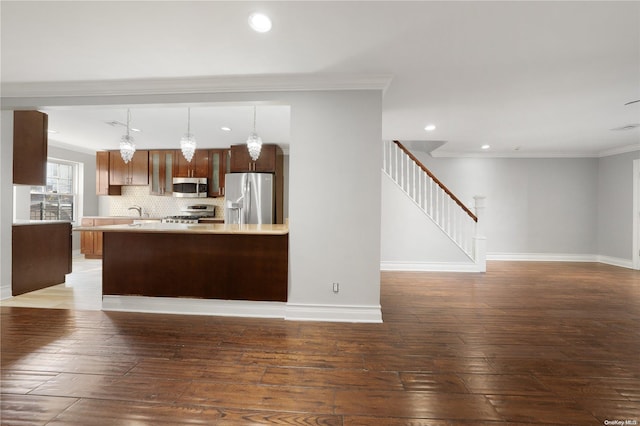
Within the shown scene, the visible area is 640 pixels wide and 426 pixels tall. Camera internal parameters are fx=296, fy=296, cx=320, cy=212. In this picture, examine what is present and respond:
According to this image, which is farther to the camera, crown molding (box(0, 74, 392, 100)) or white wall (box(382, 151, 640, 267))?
white wall (box(382, 151, 640, 267))

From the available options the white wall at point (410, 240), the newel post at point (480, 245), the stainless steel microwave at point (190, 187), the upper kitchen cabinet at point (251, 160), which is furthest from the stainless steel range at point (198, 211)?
the newel post at point (480, 245)

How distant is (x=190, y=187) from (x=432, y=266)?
5.10 m

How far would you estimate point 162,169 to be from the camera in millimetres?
6426

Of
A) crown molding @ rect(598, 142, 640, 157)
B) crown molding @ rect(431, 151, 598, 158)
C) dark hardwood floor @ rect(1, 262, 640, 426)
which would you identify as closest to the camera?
dark hardwood floor @ rect(1, 262, 640, 426)

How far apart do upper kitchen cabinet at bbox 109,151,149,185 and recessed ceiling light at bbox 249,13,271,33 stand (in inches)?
214

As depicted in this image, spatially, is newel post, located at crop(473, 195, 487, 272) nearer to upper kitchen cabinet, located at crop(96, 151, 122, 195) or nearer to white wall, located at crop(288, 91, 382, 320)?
white wall, located at crop(288, 91, 382, 320)

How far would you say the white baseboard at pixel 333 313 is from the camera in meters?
2.97

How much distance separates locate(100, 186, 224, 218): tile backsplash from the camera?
6848 millimetres

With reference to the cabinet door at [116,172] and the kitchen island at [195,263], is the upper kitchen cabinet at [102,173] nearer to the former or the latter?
the cabinet door at [116,172]

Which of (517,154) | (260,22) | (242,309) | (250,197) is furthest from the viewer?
(517,154)

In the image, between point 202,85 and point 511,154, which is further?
point 511,154

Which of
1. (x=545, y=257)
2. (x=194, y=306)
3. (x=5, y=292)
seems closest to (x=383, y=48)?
(x=194, y=306)

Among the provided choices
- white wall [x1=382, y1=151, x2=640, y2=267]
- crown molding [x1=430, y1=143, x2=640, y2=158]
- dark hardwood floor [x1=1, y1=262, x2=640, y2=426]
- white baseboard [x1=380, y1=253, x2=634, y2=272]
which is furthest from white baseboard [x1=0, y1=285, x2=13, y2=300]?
crown molding [x1=430, y1=143, x2=640, y2=158]

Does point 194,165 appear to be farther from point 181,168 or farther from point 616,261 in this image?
point 616,261
